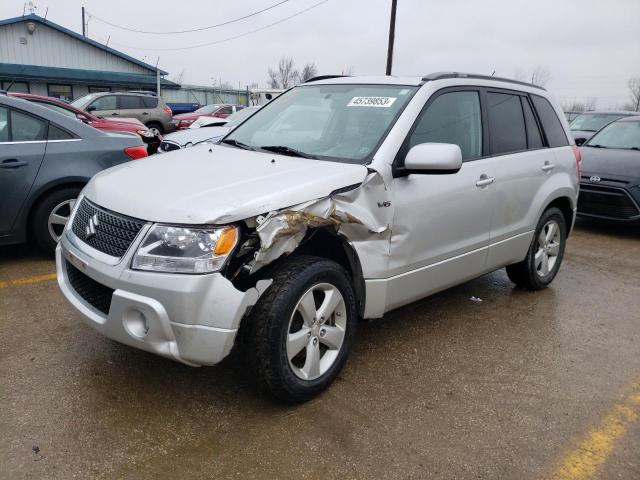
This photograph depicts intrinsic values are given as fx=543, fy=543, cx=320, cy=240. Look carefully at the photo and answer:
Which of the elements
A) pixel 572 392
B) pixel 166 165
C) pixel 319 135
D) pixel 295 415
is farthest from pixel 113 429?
pixel 572 392

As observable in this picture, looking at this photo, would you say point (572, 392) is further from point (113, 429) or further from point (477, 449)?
point (113, 429)

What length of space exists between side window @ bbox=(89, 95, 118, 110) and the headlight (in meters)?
15.2

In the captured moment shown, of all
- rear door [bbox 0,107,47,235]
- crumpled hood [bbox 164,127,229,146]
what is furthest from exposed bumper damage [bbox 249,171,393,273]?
crumpled hood [bbox 164,127,229,146]

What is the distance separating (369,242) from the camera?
3049 mm

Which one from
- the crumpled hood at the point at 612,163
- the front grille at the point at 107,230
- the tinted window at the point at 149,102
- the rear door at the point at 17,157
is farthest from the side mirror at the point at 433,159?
the tinted window at the point at 149,102

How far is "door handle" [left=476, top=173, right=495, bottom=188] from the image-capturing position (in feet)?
12.2

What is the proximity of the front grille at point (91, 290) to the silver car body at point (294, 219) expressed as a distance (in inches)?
1.8

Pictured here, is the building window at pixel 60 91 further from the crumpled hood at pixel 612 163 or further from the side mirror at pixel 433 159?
the side mirror at pixel 433 159

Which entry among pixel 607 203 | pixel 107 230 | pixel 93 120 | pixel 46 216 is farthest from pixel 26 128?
pixel 607 203

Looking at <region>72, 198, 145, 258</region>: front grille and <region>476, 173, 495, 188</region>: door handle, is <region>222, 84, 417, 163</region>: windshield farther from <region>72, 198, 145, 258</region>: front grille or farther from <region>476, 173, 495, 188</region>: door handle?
<region>72, 198, 145, 258</region>: front grille

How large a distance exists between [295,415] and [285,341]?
1.45 ft

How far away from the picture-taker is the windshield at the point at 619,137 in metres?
8.07

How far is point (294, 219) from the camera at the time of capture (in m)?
2.63

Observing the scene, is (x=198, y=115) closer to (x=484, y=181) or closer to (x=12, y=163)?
(x=12, y=163)
